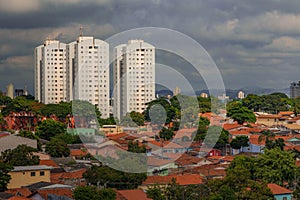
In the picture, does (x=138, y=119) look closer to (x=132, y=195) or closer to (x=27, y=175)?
(x=27, y=175)

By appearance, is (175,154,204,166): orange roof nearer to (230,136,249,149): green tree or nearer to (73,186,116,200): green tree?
(230,136,249,149): green tree

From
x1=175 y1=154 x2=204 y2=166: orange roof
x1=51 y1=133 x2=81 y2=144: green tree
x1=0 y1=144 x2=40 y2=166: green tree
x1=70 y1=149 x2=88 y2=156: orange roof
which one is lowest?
x1=175 y1=154 x2=204 y2=166: orange roof

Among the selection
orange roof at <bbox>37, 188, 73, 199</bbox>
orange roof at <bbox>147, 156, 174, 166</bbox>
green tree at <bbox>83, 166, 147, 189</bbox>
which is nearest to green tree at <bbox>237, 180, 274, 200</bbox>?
green tree at <bbox>83, 166, 147, 189</bbox>

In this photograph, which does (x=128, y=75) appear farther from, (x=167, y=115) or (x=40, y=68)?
(x=40, y=68)

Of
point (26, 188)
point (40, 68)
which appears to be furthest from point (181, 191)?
point (40, 68)

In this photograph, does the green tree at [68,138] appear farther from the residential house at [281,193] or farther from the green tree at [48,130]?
the residential house at [281,193]
